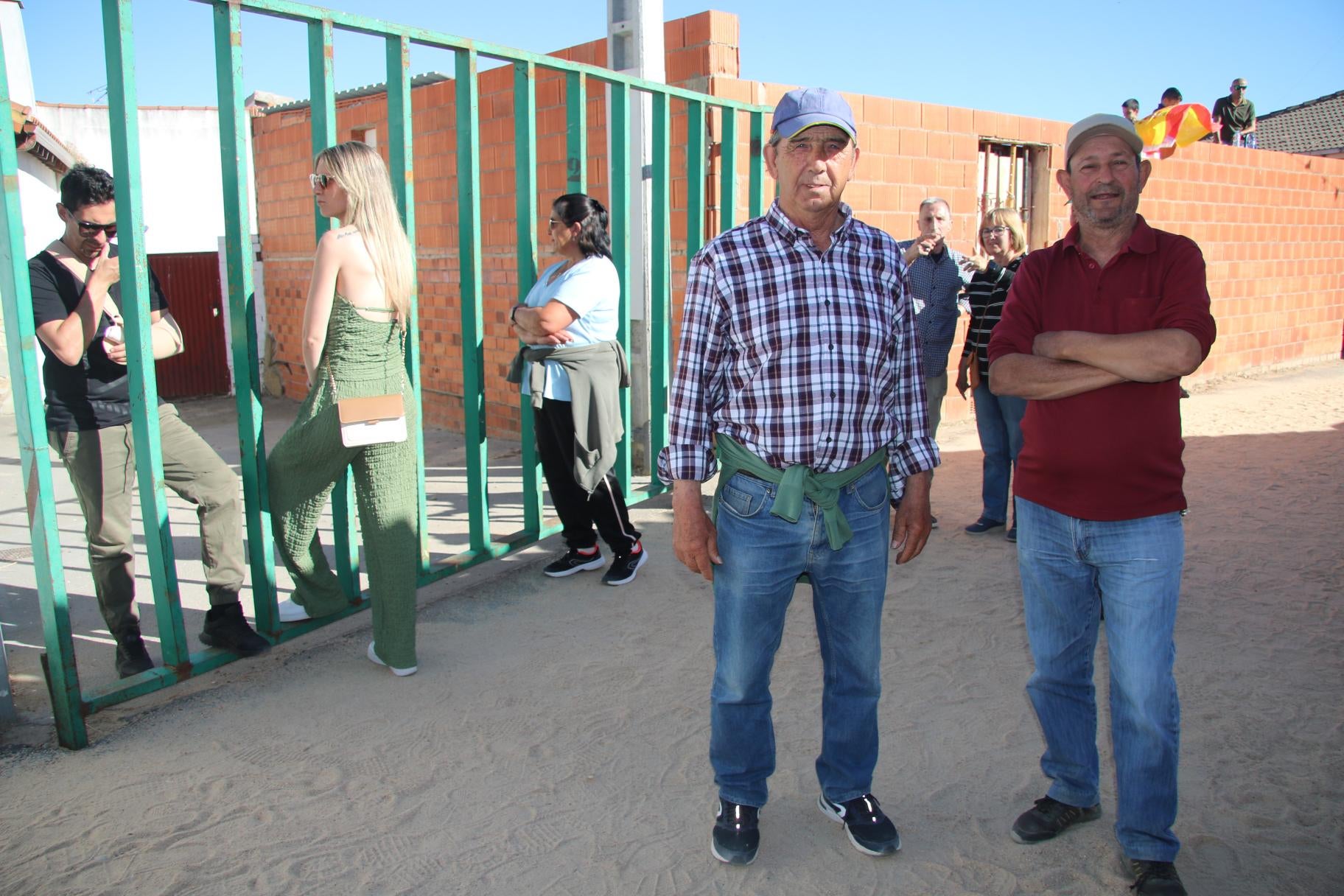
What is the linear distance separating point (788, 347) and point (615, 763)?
1.60m

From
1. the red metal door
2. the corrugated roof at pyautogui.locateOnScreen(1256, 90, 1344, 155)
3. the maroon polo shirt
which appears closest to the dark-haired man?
the maroon polo shirt

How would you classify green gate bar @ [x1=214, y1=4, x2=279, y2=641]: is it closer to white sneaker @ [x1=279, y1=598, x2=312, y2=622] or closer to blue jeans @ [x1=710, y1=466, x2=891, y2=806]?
white sneaker @ [x1=279, y1=598, x2=312, y2=622]

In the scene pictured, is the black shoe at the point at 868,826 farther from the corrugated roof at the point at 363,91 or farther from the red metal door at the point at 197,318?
the red metal door at the point at 197,318

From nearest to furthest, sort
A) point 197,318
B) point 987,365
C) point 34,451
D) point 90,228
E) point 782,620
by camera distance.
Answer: point 782,620 < point 34,451 < point 90,228 < point 987,365 < point 197,318

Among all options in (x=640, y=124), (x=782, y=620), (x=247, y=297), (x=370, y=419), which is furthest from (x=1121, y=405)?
(x=640, y=124)

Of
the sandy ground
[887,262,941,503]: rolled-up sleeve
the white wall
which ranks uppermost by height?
the white wall

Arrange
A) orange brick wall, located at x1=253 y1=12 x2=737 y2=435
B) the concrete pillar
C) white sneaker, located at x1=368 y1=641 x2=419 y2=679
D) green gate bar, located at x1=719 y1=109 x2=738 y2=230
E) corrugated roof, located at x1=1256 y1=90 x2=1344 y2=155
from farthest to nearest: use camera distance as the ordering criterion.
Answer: corrugated roof, located at x1=1256 y1=90 x2=1344 y2=155, orange brick wall, located at x1=253 y1=12 x2=737 y2=435, the concrete pillar, green gate bar, located at x1=719 y1=109 x2=738 y2=230, white sneaker, located at x1=368 y1=641 x2=419 y2=679

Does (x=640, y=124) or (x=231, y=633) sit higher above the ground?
(x=640, y=124)

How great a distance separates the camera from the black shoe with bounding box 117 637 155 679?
12.5ft

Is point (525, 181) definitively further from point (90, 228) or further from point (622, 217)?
point (90, 228)

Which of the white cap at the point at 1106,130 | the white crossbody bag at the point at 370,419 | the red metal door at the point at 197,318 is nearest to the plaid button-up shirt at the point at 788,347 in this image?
the white cap at the point at 1106,130

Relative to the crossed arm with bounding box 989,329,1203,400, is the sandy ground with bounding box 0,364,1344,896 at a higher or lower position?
lower

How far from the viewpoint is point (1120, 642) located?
2570mm

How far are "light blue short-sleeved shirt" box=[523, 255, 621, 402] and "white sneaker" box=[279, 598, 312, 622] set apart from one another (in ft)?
4.65
